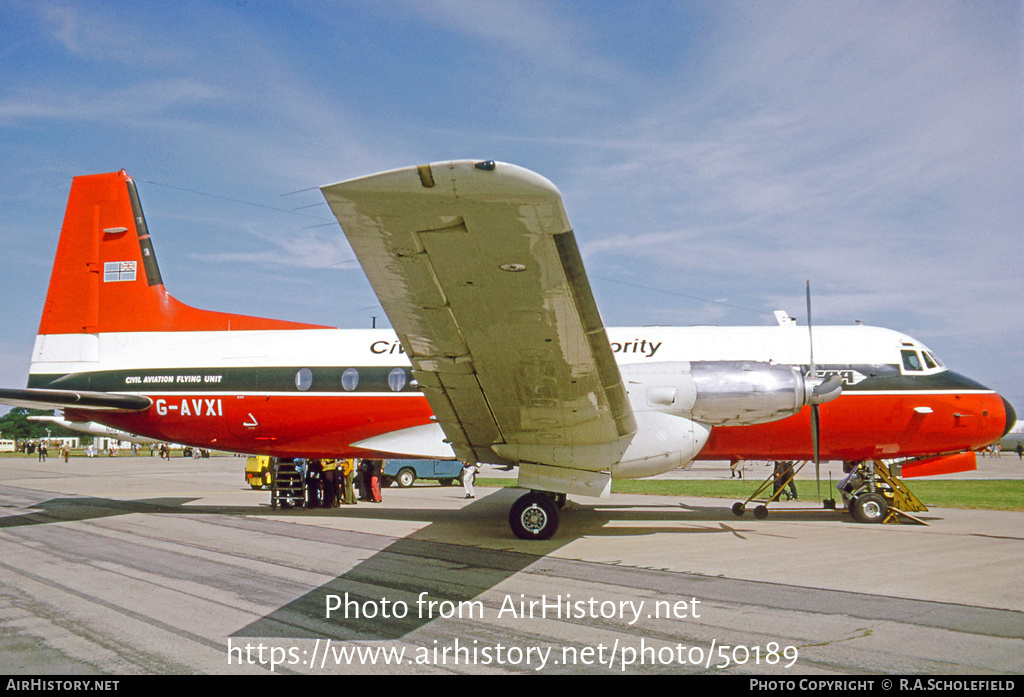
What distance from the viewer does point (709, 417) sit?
421 inches

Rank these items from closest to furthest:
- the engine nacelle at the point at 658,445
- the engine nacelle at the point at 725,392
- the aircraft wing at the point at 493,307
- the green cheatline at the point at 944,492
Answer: the aircraft wing at the point at 493,307
the engine nacelle at the point at 658,445
the engine nacelle at the point at 725,392
the green cheatline at the point at 944,492

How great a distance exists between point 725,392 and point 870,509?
17.3 ft

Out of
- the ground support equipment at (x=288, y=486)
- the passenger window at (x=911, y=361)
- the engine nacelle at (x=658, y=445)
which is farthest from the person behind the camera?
the ground support equipment at (x=288, y=486)

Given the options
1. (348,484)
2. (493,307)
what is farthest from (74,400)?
(493,307)

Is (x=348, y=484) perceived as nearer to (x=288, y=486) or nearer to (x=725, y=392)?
(x=288, y=486)

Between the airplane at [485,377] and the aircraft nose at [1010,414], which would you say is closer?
the airplane at [485,377]

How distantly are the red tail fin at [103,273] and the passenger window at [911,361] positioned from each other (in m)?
15.2

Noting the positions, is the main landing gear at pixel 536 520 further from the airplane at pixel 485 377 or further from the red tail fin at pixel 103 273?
the red tail fin at pixel 103 273

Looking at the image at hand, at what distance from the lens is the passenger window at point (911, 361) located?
42.6 feet

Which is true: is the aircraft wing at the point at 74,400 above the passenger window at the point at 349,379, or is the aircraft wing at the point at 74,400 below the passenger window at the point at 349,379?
below

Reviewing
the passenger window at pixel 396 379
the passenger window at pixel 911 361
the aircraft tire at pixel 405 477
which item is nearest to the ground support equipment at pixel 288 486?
the passenger window at pixel 396 379

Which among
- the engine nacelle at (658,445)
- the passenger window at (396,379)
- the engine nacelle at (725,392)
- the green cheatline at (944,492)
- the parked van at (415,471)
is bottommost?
the green cheatline at (944,492)

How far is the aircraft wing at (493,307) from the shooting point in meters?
5.00
